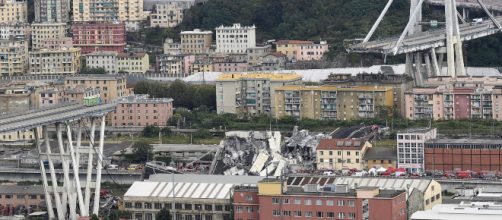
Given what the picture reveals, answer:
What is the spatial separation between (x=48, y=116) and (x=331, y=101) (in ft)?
33.4

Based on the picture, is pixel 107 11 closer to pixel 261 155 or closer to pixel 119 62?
pixel 119 62

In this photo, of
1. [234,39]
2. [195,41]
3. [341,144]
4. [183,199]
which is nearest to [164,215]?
[183,199]

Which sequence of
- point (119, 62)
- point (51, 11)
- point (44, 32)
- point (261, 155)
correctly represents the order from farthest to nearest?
point (51, 11)
point (44, 32)
point (119, 62)
point (261, 155)

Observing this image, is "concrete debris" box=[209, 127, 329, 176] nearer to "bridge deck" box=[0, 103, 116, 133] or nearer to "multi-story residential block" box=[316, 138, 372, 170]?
"multi-story residential block" box=[316, 138, 372, 170]

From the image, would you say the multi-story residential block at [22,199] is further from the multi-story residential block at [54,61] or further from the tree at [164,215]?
the multi-story residential block at [54,61]

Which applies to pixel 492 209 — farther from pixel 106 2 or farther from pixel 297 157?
pixel 106 2

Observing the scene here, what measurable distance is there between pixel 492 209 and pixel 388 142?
30.6 ft

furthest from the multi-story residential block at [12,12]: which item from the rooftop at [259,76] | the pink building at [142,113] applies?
the pink building at [142,113]

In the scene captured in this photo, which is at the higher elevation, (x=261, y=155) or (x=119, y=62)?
(x=119, y=62)

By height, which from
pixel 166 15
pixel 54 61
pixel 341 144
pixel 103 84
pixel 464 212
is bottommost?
pixel 464 212

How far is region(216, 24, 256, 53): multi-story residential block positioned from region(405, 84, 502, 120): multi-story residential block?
9724 millimetres

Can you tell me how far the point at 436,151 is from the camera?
103ft

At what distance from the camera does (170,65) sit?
4562 centimetres

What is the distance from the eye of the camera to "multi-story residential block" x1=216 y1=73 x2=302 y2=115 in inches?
1539
